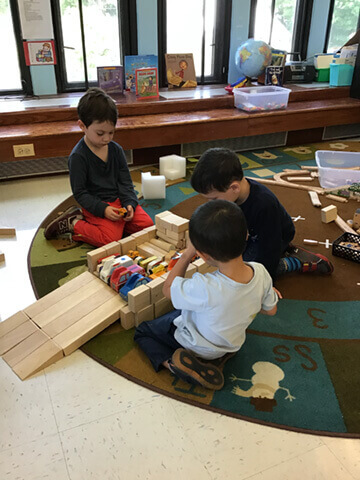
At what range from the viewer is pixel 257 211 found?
1.56m

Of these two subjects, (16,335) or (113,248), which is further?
(113,248)

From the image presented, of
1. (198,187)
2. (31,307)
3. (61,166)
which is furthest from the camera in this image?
(61,166)

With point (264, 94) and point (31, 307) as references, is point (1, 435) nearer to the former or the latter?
point (31, 307)

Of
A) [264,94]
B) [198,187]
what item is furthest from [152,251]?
[264,94]

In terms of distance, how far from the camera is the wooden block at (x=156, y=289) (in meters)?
1.50

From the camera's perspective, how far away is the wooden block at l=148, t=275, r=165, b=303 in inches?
59.2

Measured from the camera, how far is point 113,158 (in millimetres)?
2100

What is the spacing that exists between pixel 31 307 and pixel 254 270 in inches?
34.0

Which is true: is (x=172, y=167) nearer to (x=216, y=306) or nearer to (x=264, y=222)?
(x=264, y=222)

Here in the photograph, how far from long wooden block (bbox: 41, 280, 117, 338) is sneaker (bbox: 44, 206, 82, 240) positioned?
608mm

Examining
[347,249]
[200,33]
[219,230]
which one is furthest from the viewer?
[200,33]

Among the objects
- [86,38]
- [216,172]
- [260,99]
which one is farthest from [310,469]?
[86,38]

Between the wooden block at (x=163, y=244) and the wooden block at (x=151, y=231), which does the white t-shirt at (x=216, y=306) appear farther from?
the wooden block at (x=151, y=231)

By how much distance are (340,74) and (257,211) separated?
3403 mm
